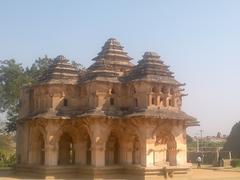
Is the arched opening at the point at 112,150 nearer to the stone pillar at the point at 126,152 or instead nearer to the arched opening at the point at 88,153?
the stone pillar at the point at 126,152

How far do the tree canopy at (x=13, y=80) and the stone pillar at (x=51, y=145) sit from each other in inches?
599

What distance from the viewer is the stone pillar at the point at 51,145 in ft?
77.9

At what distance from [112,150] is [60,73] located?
5.88m

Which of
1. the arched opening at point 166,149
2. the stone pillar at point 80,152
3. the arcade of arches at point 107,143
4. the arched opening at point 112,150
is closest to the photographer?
the arcade of arches at point 107,143

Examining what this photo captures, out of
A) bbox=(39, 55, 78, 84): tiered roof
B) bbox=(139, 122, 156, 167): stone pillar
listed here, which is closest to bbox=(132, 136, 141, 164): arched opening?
bbox=(139, 122, 156, 167): stone pillar

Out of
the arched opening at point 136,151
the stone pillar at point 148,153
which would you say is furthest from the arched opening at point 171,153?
the arched opening at point 136,151

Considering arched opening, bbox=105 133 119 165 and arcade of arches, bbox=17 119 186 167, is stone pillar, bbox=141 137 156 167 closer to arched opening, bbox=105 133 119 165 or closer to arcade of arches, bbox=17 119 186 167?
arcade of arches, bbox=17 119 186 167

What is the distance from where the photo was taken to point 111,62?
1096 inches

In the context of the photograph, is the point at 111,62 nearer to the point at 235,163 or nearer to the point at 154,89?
the point at 154,89

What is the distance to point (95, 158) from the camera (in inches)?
909

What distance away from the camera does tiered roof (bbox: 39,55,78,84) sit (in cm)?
2522

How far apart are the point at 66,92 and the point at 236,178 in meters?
11.6

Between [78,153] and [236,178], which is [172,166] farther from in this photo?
[78,153]

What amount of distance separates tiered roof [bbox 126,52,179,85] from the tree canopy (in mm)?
15009
